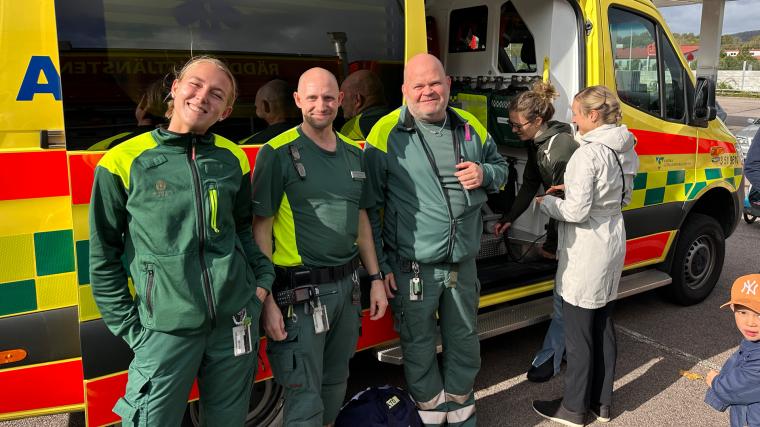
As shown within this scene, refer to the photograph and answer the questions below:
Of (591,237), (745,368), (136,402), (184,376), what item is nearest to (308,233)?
(184,376)

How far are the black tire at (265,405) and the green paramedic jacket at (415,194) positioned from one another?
2.65ft

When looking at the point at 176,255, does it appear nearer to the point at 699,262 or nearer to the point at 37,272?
the point at 37,272

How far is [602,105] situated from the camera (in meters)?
2.90

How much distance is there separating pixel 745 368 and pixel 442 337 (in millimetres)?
1212

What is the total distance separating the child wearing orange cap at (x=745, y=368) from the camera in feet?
6.68

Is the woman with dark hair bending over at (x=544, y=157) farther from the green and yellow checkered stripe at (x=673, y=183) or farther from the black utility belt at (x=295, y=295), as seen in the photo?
the black utility belt at (x=295, y=295)

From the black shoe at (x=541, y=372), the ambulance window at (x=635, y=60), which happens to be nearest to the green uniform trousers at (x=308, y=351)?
the black shoe at (x=541, y=372)

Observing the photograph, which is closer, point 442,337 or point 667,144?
point 442,337

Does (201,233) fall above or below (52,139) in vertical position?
below

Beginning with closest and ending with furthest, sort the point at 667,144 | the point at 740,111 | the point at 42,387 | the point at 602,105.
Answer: the point at 42,387 < the point at 602,105 < the point at 667,144 < the point at 740,111

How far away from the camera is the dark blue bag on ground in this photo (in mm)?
2656

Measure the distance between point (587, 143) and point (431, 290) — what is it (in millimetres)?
1071

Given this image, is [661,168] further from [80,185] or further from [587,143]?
[80,185]

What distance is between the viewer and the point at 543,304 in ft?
12.4
